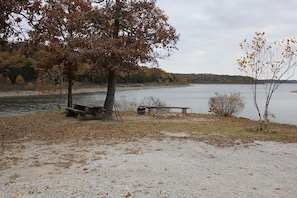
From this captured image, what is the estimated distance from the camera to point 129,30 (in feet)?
39.1

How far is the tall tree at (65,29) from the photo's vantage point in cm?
906

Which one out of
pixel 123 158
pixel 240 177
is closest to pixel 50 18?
pixel 123 158

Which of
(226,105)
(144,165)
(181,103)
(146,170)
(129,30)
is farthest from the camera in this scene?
(181,103)

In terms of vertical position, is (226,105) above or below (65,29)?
below

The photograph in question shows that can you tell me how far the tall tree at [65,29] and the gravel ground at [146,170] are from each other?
3610 mm

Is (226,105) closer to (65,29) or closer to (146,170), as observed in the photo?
(65,29)

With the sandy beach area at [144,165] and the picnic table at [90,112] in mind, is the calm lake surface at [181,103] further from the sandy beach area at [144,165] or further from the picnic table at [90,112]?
the sandy beach area at [144,165]

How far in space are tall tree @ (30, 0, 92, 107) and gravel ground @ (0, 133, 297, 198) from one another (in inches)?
142

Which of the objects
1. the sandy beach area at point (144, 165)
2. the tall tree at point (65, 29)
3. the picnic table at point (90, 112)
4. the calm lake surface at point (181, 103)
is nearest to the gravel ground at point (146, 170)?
the sandy beach area at point (144, 165)

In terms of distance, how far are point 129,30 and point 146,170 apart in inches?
305

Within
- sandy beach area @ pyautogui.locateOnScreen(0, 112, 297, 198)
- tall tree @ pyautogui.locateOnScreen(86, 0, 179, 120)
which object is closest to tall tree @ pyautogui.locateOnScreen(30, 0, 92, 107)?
tall tree @ pyautogui.locateOnScreen(86, 0, 179, 120)

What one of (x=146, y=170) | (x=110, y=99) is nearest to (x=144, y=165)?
(x=146, y=170)

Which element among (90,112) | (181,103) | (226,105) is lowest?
(181,103)

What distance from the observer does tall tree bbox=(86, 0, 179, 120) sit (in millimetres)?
10938
